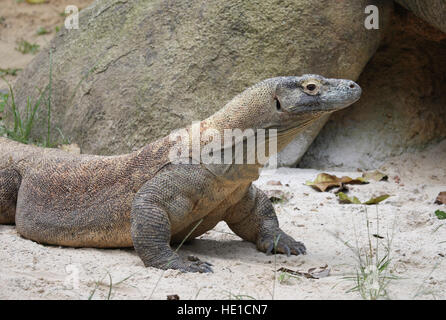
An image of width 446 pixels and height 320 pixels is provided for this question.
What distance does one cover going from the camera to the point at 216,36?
6.89 m

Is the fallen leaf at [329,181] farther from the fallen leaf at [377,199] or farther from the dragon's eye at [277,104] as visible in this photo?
the dragon's eye at [277,104]

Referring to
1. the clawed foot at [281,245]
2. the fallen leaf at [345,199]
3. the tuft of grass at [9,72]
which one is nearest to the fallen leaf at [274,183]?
the fallen leaf at [345,199]

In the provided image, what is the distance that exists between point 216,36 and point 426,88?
2.81m

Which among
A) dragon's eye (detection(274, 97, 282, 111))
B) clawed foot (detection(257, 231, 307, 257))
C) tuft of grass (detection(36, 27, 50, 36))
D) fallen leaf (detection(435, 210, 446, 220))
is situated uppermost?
tuft of grass (detection(36, 27, 50, 36))

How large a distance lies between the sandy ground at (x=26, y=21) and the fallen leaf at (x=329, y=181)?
7.89 metres

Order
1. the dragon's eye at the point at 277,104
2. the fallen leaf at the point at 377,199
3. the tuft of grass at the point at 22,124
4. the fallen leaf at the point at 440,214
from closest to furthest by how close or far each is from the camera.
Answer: the dragon's eye at the point at 277,104, the fallen leaf at the point at 440,214, the fallen leaf at the point at 377,199, the tuft of grass at the point at 22,124

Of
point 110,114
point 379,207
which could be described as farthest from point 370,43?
point 110,114

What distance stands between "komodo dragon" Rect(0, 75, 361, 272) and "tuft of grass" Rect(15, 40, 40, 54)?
7.71 metres

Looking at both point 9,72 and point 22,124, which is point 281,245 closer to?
point 22,124

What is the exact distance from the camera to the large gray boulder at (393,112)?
7.57 metres

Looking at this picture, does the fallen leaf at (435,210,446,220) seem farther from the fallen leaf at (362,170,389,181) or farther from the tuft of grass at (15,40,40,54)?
the tuft of grass at (15,40,40,54)

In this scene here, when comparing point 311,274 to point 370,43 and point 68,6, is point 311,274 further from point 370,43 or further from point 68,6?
point 68,6

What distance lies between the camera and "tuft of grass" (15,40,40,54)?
488 inches

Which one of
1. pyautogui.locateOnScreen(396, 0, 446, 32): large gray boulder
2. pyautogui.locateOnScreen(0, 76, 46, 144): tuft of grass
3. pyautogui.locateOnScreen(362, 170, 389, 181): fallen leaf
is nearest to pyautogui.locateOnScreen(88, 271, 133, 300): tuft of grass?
pyautogui.locateOnScreen(0, 76, 46, 144): tuft of grass
